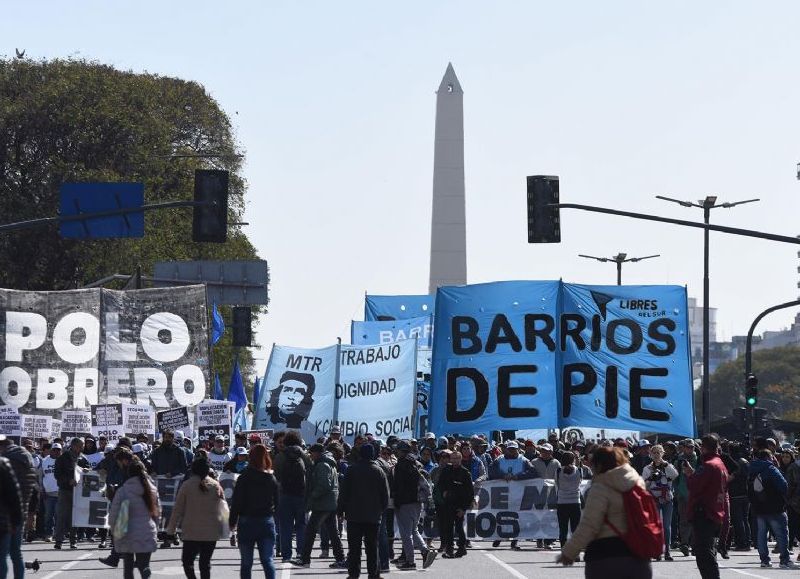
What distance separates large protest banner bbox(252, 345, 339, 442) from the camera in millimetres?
38750

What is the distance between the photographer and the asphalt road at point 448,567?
69.9ft

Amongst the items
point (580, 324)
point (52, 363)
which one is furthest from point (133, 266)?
point (580, 324)

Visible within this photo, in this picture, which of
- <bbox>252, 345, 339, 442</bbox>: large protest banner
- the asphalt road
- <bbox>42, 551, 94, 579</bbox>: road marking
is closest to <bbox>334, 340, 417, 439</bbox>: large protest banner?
<bbox>252, 345, 339, 442</bbox>: large protest banner

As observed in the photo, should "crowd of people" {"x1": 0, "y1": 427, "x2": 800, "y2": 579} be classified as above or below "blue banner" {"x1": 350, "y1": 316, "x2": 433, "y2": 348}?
below

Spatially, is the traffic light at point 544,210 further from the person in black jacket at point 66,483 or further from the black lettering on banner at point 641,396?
the person in black jacket at point 66,483

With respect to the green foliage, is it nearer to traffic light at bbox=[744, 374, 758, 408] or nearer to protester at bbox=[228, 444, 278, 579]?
traffic light at bbox=[744, 374, 758, 408]

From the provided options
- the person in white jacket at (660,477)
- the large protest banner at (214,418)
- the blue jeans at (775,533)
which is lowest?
the blue jeans at (775,533)

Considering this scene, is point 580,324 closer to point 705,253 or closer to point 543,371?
point 543,371

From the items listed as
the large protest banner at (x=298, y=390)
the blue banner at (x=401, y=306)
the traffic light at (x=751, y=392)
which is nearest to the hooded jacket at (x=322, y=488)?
the large protest banner at (x=298, y=390)

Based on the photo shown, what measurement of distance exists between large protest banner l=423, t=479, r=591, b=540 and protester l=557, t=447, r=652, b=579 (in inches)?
564

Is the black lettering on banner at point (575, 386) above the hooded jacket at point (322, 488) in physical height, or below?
above

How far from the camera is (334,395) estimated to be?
38.2 metres

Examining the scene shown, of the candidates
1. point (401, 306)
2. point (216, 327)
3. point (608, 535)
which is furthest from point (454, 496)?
point (401, 306)

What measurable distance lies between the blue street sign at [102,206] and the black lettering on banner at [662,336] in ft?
27.3
